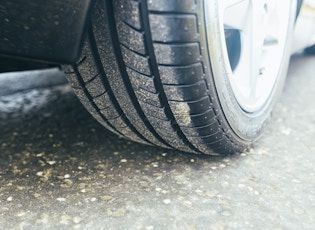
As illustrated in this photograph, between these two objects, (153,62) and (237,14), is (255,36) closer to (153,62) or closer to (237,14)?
(237,14)

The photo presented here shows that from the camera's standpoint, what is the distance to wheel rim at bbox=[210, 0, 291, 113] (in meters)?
1.22

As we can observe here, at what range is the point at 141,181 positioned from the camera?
4.02 feet

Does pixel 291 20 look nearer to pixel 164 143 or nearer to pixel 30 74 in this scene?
pixel 164 143

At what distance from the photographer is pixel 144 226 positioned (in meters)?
1.02

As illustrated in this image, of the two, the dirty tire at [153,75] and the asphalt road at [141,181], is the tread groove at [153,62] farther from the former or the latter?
the asphalt road at [141,181]

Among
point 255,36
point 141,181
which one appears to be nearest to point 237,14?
point 255,36

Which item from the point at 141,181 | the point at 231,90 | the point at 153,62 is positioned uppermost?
the point at 153,62

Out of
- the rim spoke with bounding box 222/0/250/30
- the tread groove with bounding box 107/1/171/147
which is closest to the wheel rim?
the rim spoke with bounding box 222/0/250/30

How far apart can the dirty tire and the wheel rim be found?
4.6 inches

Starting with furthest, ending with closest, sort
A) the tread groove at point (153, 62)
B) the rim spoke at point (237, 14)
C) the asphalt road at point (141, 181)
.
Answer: the rim spoke at point (237, 14)
the asphalt road at point (141, 181)
the tread groove at point (153, 62)

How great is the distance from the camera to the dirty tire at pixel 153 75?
0.93 meters

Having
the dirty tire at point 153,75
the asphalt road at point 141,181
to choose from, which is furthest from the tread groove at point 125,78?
the asphalt road at point 141,181

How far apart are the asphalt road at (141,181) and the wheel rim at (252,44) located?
0.66ft

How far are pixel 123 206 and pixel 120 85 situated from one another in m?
0.33
